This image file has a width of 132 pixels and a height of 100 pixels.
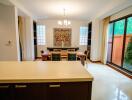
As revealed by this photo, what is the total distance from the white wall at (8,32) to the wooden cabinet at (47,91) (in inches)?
111

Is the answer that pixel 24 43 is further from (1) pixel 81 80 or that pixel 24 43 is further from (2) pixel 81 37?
(1) pixel 81 80

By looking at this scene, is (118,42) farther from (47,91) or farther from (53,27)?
(47,91)

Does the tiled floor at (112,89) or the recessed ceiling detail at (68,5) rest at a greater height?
the recessed ceiling detail at (68,5)

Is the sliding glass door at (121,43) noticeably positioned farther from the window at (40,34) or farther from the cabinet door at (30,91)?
the window at (40,34)

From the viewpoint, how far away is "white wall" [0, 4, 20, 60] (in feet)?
11.5

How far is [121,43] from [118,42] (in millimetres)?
266

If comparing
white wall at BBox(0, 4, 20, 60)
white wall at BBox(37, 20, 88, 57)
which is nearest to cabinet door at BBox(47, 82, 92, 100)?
white wall at BBox(0, 4, 20, 60)

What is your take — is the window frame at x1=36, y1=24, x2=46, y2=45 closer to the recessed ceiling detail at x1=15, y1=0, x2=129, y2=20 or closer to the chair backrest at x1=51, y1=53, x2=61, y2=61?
the recessed ceiling detail at x1=15, y1=0, x2=129, y2=20

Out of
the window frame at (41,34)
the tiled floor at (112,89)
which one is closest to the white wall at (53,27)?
the window frame at (41,34)

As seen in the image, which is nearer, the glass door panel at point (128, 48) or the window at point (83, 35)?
the glass door panel at point (128, 48)

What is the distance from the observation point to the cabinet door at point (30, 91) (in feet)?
3.67

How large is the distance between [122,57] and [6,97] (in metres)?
4.51

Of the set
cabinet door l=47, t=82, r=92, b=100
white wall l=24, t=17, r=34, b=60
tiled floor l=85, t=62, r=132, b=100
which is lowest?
tiled floor l=85, t=62, r=132, b=100

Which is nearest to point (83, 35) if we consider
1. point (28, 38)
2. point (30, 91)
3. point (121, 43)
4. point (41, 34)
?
point (41, 34)
